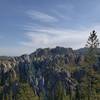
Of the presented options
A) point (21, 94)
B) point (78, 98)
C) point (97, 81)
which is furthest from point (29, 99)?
point (78, 98)

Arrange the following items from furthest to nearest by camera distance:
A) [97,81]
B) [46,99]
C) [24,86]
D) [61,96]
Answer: [46,99], [61,96], [24,86], [97,81]

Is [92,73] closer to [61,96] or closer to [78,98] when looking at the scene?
[78,98]

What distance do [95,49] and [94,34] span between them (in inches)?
109

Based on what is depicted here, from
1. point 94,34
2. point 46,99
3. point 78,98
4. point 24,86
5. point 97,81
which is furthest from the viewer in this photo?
point 46,99

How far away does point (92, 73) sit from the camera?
163 feet

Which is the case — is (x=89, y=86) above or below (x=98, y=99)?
above

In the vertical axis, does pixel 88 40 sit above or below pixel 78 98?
above

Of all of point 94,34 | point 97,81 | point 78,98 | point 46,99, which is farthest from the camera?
point 46,99

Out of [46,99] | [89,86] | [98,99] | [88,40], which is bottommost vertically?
[46,99]

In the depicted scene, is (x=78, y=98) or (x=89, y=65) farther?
(x=78, y=98)

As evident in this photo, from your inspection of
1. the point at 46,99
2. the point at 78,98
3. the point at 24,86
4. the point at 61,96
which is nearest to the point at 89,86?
the point at 24,86

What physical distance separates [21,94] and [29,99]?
2595 mm

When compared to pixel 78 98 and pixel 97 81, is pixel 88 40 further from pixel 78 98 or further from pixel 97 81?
pixel 78 98

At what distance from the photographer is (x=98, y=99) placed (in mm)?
77125
